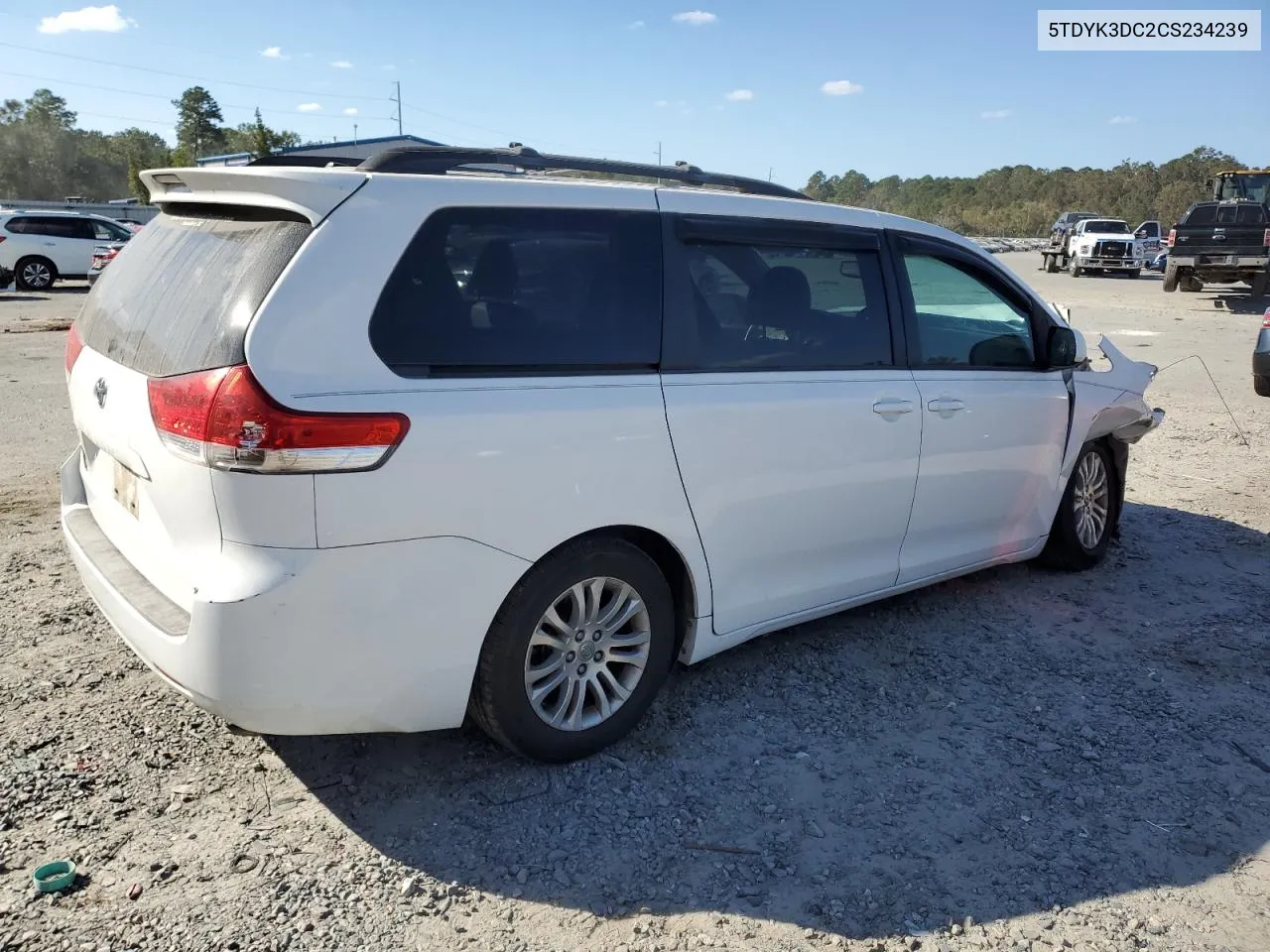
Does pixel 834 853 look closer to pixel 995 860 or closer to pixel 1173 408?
pixel 995 860

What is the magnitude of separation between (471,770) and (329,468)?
4.12ft

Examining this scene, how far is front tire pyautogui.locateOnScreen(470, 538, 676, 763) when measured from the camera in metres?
3.13

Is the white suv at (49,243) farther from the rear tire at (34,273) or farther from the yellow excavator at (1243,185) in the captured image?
the yellow excavator at (1243,185)

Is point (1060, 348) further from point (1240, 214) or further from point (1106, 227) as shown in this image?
point (1106, 227)

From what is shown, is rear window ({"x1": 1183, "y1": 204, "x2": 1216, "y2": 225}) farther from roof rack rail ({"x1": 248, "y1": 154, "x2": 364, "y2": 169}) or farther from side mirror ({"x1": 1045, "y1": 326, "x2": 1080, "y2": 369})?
roof rack rail ({"x1": 248, "y1": 154, "x2": 364, "y2": 169})

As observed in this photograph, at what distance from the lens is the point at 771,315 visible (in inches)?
152

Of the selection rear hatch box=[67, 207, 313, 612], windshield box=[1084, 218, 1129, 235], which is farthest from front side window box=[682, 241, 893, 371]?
windshield box=[1084, 218, 1129, 235]

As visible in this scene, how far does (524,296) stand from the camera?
3188 mm

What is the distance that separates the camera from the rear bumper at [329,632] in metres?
2.70

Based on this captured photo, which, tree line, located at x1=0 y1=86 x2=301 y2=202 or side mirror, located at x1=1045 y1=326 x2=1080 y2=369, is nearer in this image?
side mirror, located at x1=1045 y1=326 x2=1080 y2=369

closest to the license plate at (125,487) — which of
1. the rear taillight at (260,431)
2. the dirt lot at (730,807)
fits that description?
the rear taillight at (260,431)

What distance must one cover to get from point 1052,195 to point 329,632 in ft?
354

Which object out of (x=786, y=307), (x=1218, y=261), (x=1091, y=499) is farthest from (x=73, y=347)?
(x=1218, y=261)

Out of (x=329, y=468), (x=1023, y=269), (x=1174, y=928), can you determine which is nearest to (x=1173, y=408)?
(x=1174, y=928)
